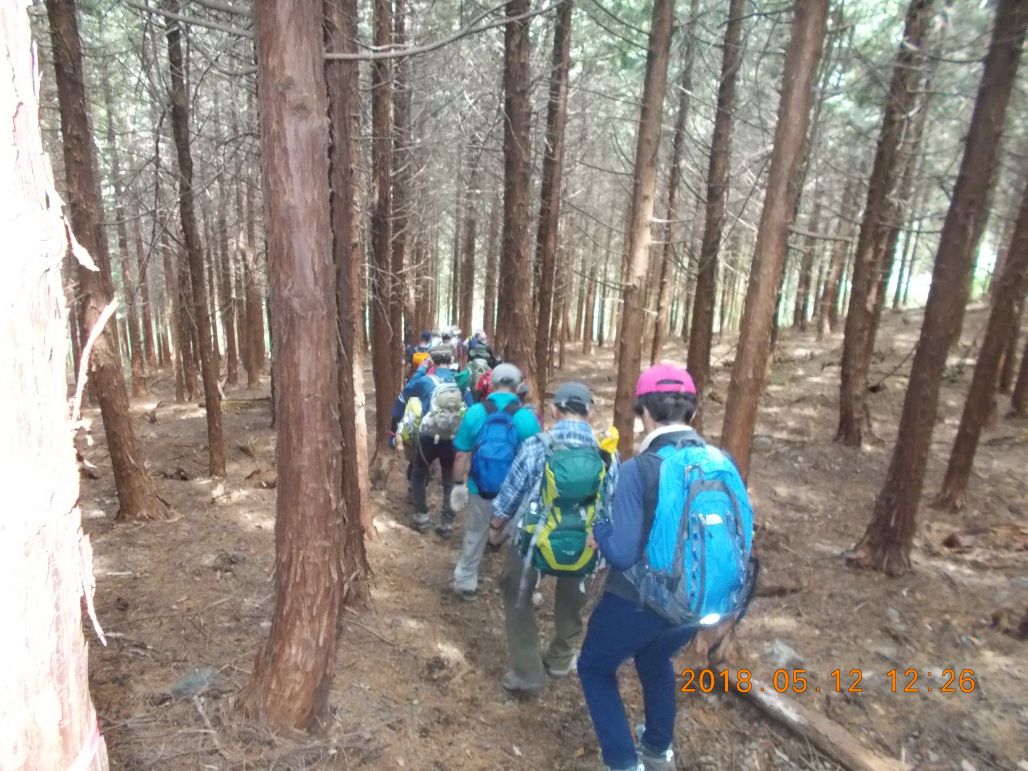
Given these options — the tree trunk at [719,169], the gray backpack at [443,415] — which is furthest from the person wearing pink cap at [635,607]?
the tree trunk at [719,169]

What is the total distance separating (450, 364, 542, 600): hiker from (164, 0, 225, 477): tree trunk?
481 cm

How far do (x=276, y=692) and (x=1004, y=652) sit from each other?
516 centimetres

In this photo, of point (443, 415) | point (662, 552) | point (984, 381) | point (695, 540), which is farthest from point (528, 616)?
point (984, 381)

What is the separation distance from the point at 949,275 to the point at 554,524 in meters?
4.74

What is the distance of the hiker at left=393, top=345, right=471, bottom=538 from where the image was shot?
6840 mm

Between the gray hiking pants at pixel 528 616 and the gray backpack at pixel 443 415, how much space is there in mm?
2758

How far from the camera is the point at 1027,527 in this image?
7375 millimetres

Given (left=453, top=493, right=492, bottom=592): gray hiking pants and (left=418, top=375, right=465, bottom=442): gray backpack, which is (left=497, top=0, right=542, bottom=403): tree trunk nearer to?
(left=418, top=375, right=465, bottom=442): gray backpack

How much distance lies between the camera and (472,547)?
5.61 metres

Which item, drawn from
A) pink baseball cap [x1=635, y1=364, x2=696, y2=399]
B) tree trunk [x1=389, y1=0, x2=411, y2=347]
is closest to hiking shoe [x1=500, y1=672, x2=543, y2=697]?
pink baseball cap [x1=635, y1=364, x2=696, y2=399]

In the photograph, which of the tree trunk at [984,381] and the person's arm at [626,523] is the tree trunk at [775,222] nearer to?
the person's arm at [626,523]

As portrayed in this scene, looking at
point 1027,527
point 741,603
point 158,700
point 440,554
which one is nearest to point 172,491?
point 440,554

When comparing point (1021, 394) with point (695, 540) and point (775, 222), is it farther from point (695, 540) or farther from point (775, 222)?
point (695, 540)
